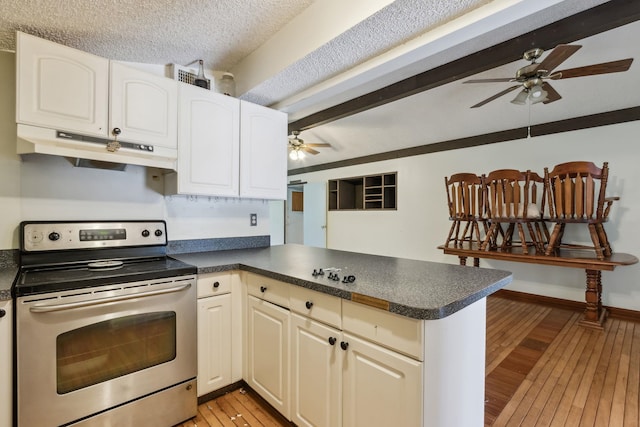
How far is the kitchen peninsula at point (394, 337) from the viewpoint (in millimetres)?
1066

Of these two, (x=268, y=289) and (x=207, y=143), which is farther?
(x=207, y=143)

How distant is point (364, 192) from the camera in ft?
19.9

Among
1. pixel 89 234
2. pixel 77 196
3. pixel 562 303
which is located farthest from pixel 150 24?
pixel 562 303

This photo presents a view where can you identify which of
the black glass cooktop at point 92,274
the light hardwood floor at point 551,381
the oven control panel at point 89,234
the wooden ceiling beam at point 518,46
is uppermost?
the wooden ceiling beam at point 518,46

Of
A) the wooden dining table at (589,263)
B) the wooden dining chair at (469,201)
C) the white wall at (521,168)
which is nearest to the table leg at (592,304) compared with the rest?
the wooden dining table at (589,263)

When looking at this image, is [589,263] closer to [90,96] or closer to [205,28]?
[205,28]

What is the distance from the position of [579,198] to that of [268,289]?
128 inches

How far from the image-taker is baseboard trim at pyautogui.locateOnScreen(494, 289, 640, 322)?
3350mm

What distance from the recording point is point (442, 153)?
489 centimetres

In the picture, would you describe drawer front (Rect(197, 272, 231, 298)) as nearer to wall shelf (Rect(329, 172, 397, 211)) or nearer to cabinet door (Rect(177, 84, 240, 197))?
cabinet door (Rect(177, 84, 240, 197))

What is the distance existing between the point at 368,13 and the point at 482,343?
1703mm

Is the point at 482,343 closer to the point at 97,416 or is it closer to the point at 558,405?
the point at 558,405

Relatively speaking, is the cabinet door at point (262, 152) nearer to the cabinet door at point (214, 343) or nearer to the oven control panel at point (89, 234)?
the oven control panel at point (89, 234)

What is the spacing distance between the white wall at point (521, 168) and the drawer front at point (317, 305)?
3868mm
